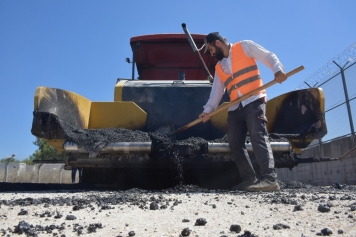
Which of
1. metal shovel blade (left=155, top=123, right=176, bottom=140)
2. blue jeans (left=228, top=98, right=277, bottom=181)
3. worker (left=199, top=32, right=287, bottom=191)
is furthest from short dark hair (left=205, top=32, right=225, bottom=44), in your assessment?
metal shovel blade (left=155, top=123, right=176, bottom=140)

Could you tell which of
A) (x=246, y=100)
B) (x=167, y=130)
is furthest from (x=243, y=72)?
(x=167, y=130)

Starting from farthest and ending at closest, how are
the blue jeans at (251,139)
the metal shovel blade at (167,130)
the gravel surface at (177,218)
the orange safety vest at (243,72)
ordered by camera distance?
1. the metal shovel blade at (167,130)
2. the orange safety vest at (243,72)
3. the blue jeans at (251,139)
4. the gravel surface at (177,218)

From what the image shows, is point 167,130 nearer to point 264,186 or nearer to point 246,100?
point 246,100

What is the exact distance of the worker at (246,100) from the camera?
3.33 meters

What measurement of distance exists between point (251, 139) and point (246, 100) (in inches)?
15.3

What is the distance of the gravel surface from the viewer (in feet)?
5.72

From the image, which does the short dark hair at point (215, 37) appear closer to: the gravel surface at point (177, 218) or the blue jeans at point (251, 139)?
the blue jeans at point (251, 139)

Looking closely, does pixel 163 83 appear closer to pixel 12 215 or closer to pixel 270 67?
pixel 270 67

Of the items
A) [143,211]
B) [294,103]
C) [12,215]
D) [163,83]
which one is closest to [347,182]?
[294,103]

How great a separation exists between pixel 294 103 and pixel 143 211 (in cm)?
277

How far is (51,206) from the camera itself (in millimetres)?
2469

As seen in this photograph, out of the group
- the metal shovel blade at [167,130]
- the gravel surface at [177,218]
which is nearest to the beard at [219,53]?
the metal shovel blade at [167,130]

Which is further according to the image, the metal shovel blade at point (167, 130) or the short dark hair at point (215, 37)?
the metal shovel blade at point (167, 130)

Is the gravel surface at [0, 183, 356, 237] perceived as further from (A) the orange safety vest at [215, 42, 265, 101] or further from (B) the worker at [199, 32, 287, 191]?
(A) the orange safety vest at [215, 42, 265, 101]
